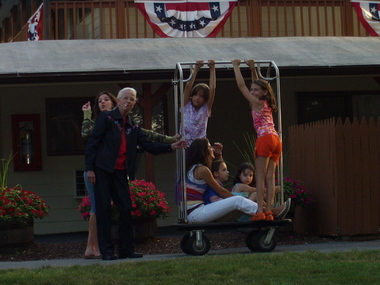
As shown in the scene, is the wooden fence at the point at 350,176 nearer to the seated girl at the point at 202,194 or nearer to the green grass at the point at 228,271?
the seated girl at the point at 202,194

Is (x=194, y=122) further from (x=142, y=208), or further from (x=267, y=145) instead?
(x=142, y=208)

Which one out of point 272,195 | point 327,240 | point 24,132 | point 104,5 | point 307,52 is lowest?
point 327,240

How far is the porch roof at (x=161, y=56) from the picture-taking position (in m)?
11.9

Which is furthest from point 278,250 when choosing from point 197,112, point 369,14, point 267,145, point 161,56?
point 369,14

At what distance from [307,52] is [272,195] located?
4.94 m

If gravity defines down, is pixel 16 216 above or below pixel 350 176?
below

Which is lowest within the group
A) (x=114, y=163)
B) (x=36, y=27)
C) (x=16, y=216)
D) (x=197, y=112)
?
(x=16, y=216)

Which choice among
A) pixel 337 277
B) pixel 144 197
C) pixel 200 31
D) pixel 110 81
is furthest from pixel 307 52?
pixel 337 277

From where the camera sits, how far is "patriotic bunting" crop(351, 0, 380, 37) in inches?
581

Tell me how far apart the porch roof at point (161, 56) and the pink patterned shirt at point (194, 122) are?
114 inches

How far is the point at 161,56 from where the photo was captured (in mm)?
12711

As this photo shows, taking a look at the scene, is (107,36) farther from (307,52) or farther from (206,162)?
(206,162)

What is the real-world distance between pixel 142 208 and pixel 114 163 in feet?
6.45

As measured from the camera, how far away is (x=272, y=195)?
877cm
